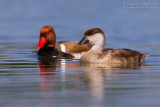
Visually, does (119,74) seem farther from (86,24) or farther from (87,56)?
(86,24)

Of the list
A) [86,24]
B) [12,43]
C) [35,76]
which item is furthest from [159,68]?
[86,24]

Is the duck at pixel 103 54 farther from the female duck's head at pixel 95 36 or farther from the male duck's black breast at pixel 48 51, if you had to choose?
the male duck's black breast at pixel 48 51

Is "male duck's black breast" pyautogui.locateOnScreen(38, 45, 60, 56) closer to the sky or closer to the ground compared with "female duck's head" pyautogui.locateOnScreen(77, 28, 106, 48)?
closer to the ground

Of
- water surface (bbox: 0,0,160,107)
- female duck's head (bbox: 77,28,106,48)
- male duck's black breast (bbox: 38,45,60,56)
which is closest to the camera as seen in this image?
water surface (bbox: 0,0,160,107)

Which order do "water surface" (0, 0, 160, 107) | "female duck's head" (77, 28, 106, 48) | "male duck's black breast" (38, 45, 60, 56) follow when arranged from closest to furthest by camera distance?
"water surface" (0, 0, 160, 107) → "female duck's head" (77, 28, 106, 48) → "male duck's black breast" (38, 45, 60, 56)

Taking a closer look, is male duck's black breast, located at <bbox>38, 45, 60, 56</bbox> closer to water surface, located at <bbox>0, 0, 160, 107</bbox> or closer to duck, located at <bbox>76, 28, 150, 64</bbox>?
water surface, located at <bbox>0, 0, 160, 107</bbox>

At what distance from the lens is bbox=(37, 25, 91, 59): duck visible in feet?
45.2

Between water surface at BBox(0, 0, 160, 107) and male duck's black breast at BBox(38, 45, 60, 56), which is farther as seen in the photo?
male duck's black breast at BBox(38, 45, 60, 56)

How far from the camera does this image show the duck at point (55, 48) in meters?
13.8

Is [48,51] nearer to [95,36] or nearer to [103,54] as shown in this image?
[95,36]

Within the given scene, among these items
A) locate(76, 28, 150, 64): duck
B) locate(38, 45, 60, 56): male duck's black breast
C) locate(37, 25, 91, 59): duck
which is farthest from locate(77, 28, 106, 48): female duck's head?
locate(38, 45, 60, 56): male duck's black breast

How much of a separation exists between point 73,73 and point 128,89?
2.18 m

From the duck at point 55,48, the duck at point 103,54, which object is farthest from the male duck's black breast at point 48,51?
the duck at point 103,54

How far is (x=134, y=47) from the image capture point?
50.1 feet
